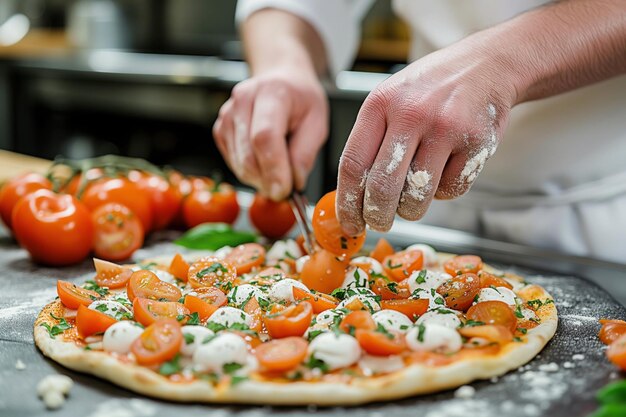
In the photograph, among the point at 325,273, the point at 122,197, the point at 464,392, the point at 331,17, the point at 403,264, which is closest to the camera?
the point at 464,392

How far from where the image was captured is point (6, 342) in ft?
4.45

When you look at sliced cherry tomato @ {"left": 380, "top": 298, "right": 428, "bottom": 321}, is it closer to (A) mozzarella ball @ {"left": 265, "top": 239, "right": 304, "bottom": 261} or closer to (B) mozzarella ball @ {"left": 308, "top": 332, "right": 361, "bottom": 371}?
(B) mozzarella ball @ {"left": 308, "top": 332, "right": 361, "bottom": 371}

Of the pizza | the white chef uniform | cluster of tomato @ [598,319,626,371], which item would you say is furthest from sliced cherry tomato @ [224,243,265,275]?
cluster of tomato @ [598,319,626,371]

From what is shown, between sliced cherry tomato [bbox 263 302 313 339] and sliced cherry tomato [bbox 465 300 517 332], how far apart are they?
290 mm

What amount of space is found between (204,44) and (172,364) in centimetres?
429

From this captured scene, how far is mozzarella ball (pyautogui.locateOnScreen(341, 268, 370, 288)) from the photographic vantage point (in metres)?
1.51

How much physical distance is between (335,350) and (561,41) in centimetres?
75

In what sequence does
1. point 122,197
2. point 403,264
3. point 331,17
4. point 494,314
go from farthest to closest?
1. point 331,17
2. point 122,197
3. point 403,264
4. point 494,314

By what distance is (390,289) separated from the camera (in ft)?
4.90

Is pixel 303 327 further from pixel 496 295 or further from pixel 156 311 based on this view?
pixel 496 295

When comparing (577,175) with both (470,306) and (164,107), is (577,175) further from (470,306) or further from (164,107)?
(164,107)

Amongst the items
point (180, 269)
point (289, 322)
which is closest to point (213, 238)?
point (180, 269)

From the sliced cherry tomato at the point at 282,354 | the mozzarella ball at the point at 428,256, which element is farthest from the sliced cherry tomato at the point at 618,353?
the mozzarella ball at the point at 428,256

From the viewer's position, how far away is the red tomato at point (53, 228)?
1.80 meters
